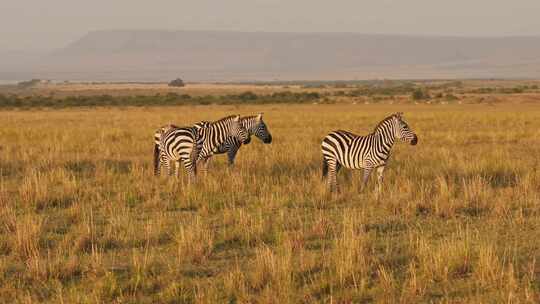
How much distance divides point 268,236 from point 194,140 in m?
5.08

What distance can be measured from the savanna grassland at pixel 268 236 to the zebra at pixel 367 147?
442 mm

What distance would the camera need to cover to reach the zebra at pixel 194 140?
13227 mm

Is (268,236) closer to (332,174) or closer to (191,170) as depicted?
(332,174)

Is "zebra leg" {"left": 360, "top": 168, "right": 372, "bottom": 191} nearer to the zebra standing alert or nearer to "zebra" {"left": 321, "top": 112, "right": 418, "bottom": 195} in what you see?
"zebra" {"left": 321, "top": 112, "right": 418, "bottom": 195}

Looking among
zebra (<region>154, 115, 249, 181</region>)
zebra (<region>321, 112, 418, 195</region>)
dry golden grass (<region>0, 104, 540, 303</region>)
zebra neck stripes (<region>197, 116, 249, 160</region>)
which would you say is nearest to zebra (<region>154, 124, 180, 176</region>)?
zebra (<region>154, 115, 249, 181</region>)

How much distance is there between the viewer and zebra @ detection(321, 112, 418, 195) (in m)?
11.6

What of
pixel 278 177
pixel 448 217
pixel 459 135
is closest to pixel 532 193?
pixel 448 217

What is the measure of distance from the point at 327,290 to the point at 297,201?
456 centimetres

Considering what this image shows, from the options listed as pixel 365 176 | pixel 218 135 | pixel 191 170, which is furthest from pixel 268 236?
pixel 218 135

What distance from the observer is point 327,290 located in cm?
655

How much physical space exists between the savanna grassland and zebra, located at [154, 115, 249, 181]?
1.49 feet

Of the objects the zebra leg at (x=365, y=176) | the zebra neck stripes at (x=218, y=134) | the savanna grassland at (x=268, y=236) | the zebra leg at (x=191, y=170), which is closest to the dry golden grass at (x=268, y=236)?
the savanna grassland at (x=268, y=236)

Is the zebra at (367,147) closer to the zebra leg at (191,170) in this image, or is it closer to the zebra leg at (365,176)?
the zebra leg at (365,176)

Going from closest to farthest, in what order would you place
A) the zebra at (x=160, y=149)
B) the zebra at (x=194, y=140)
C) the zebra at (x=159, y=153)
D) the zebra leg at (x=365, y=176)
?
the zebra leg at (x=365, y=176), the zebra at (x=194, y=140), the zebra at (x=160, y=149), the zebra at (x=159, y=153)
